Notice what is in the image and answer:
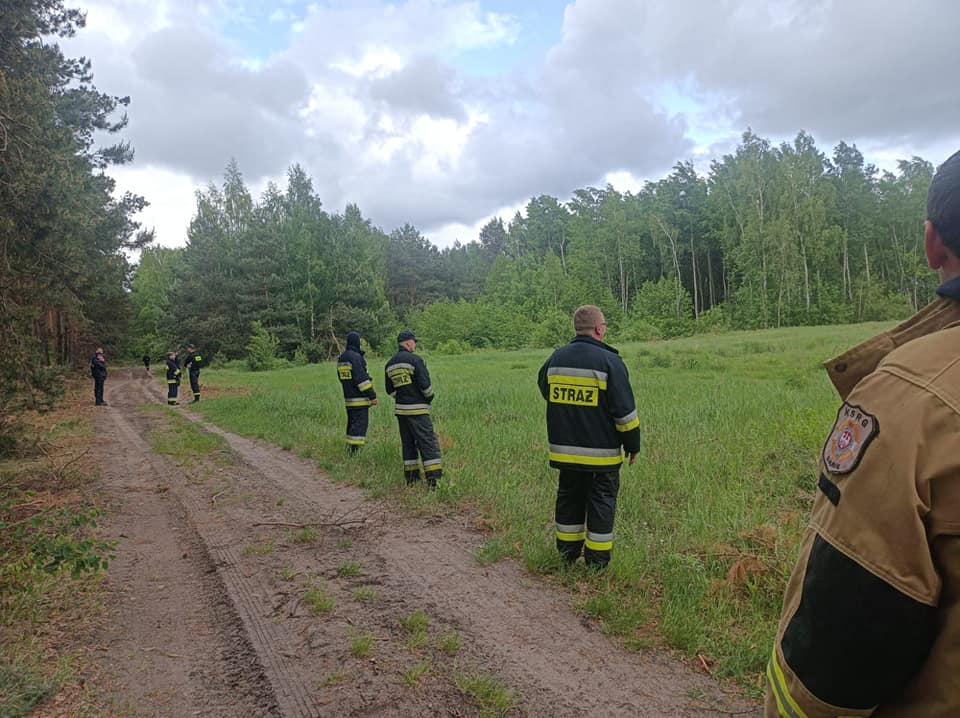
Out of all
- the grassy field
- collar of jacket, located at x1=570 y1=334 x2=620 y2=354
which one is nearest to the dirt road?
the grassy field

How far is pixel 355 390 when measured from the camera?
9594mm

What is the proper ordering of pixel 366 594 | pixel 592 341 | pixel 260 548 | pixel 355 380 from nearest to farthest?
pixel 366 594, pixel 592 341, pixel 260 548, pixel 355 380

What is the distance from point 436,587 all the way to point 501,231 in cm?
11658

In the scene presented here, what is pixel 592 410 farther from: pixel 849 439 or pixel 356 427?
pixel 356 427

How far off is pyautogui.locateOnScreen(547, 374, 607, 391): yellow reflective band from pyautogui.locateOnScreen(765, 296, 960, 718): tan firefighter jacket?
3.44 m

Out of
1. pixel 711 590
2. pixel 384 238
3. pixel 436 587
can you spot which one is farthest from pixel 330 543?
pixel 384 238

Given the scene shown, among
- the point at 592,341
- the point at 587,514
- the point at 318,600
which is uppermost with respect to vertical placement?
the point at 592,341

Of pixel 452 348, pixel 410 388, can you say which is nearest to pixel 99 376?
pixel 410 388

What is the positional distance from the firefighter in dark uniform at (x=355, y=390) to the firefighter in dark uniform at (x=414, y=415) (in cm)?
153

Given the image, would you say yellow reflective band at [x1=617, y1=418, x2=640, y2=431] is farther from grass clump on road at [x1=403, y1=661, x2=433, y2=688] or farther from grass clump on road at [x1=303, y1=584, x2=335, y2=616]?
grass clump on road at [x1=303, y1=584, x2=335, y2=616]

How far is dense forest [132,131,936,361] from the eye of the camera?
46844 mm

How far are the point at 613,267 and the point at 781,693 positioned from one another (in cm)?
6657

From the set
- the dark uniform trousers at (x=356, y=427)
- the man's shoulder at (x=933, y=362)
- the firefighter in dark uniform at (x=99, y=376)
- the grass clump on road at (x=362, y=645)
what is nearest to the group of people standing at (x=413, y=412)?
the dark uniform trousers at (x=356, y=427)

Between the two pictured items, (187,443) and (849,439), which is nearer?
(849,439)
